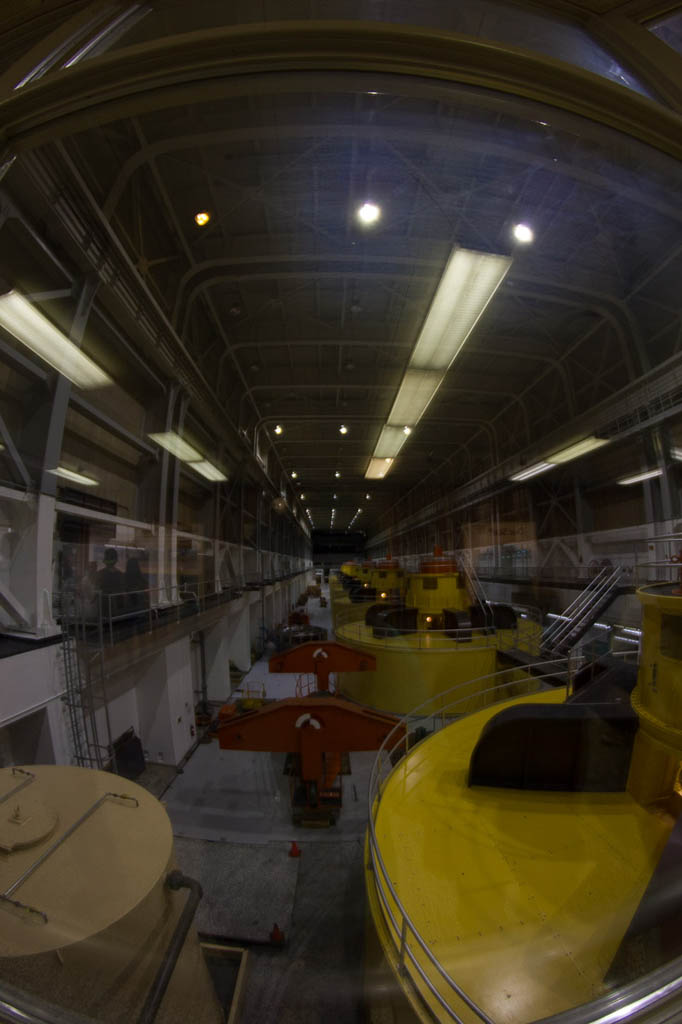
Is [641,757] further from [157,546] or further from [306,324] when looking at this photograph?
[157,546]

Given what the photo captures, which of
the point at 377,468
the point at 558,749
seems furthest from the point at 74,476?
the point at 558,749

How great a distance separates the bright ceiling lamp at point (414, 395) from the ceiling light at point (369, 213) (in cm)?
78

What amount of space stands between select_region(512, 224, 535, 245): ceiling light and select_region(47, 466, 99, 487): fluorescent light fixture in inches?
107

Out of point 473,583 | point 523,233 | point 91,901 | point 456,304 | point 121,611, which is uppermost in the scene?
point 523,233

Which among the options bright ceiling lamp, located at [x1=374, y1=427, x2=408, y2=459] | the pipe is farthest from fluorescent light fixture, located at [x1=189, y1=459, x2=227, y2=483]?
the pipe

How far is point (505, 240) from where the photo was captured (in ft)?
5.31

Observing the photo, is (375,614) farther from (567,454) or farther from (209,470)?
(567,454)

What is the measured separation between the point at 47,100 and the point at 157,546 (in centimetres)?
296

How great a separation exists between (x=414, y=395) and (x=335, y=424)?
810 millimetres

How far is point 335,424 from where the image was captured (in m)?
2.97

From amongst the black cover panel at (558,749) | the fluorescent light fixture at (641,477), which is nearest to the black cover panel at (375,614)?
the black cover panel at (558,749)

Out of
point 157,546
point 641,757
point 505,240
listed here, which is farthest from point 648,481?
point 157,546

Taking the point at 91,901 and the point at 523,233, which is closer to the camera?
the point at 91,901

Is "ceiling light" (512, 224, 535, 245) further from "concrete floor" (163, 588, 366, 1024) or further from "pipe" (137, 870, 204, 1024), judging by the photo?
"concrete floor" (163, 588, 366, 1024)
